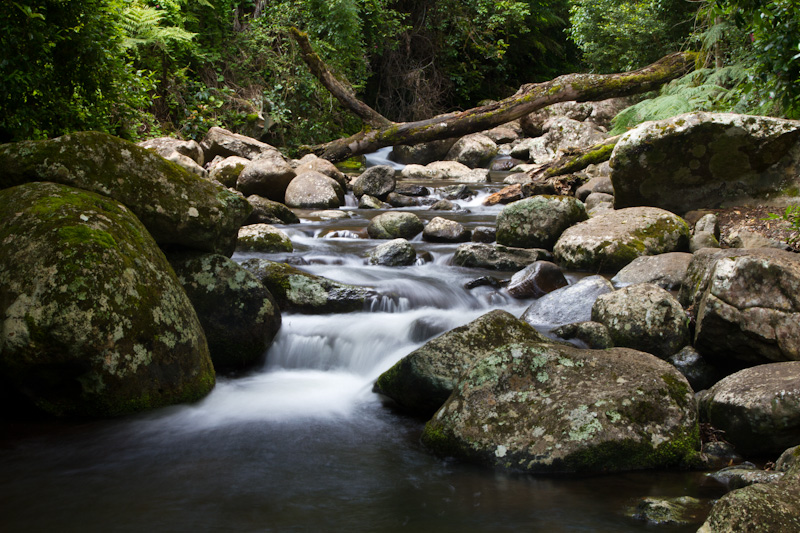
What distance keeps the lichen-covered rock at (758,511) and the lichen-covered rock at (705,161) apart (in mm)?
7144

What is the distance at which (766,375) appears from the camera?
12.7ft

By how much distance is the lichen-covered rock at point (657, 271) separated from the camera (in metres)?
6.68

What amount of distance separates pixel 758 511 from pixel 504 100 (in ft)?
40.6

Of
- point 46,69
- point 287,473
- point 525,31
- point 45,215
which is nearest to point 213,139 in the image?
point 46,69

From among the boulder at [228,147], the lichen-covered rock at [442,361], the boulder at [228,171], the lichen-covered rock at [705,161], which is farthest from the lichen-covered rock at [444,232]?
the boulder at [228,147]

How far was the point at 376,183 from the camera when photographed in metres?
13.8

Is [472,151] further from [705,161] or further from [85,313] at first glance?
[85,313]

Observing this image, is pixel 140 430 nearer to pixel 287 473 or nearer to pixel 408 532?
pixel 287 473

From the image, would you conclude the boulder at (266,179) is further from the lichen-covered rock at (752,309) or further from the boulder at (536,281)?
the lichen-covered rock at (752,309)

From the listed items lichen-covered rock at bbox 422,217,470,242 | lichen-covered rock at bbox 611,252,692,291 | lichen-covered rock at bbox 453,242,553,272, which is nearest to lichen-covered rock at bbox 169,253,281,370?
lichen-covered rock at bbox 453,242,553,272

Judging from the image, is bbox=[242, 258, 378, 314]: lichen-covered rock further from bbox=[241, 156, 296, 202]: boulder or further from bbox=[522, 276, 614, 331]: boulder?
bbox=[241, 156, 296, 202]: boulder

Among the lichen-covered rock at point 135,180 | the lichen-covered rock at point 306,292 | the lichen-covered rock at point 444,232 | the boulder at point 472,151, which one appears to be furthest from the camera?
the boulder at point 472,151

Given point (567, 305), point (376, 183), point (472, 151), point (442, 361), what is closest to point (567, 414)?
point (442, 361)

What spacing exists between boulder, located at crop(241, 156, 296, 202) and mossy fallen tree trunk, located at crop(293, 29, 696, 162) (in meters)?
2.60
